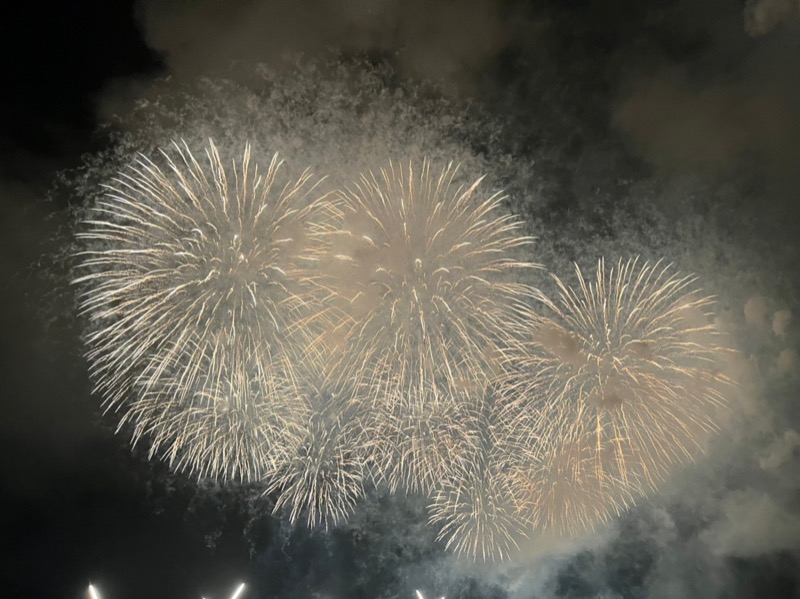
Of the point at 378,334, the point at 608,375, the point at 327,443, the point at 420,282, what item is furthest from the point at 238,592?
the point at 608,375

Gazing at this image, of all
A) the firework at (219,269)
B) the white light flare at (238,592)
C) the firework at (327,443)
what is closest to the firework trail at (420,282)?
the firework at (219,269)

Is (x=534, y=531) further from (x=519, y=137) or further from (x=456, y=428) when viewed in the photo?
(x=519, y=137)

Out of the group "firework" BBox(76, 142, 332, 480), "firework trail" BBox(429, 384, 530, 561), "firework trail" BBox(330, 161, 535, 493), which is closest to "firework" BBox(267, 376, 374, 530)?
"firework trail" BBox(330, 161, 535, 493)

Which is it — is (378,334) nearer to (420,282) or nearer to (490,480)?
(420,282)

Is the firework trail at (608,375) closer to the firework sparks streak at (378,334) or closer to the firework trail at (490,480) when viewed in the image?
the firework sparks streak at (378,334)

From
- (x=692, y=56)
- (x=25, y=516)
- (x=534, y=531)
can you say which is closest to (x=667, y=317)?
(x=692, y=56)

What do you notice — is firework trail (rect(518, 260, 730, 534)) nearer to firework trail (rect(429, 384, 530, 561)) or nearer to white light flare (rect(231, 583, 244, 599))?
firework trail (rect(429, 384, 530, 561))
